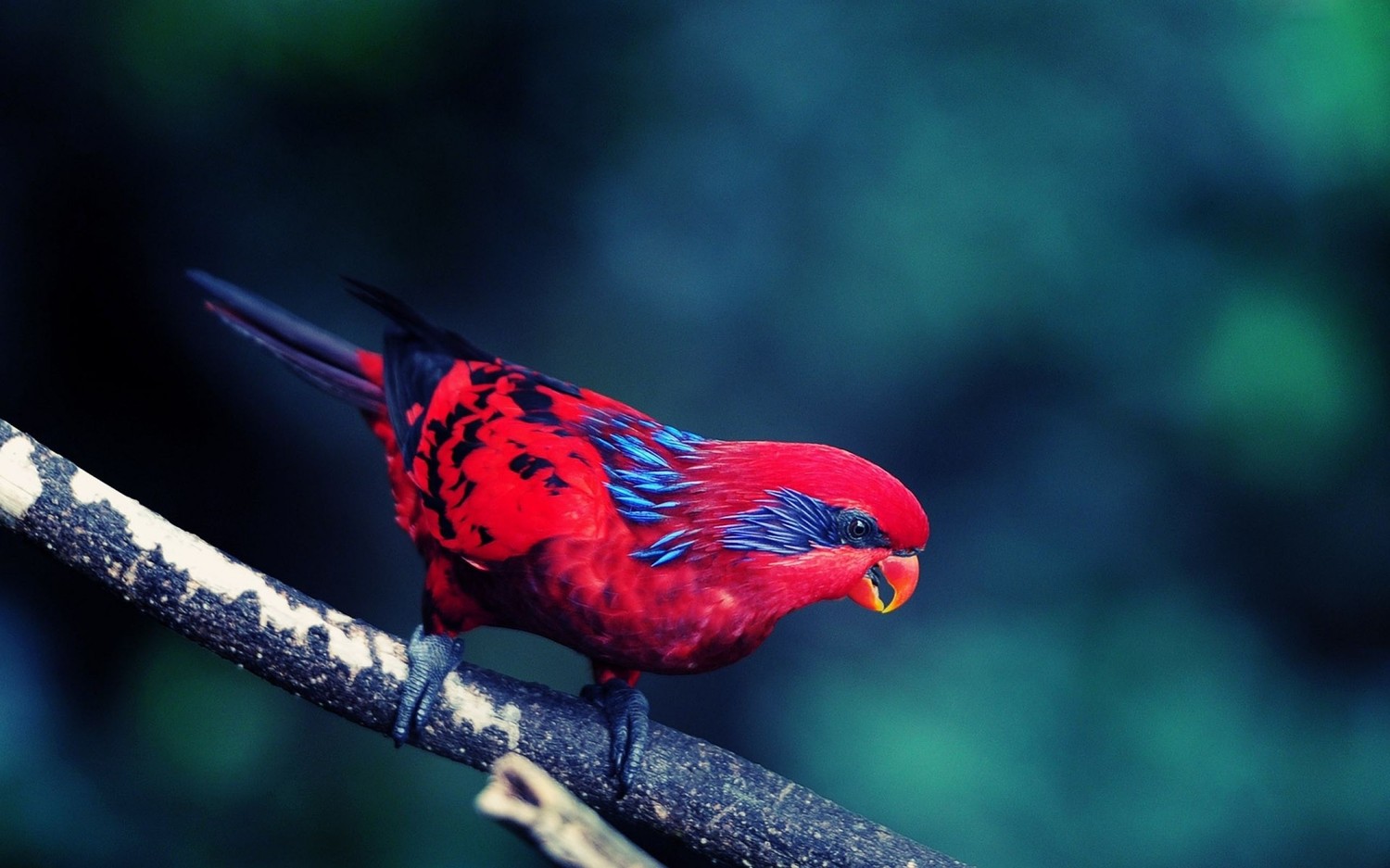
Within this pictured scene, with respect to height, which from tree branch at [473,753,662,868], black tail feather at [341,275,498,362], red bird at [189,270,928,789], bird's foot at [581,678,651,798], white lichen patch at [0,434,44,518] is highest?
black tail feather at [341,275,498,362]

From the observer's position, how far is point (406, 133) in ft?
6.55

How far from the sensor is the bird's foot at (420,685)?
1.32 metres

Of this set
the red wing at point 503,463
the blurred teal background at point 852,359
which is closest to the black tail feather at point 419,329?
the red wing at point 503,463

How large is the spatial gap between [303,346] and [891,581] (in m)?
1.00

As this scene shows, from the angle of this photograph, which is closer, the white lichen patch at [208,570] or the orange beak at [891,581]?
the white lichen patch at [208,570]

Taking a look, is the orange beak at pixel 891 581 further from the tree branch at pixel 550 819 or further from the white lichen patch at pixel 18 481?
the white lichen patch at pixel 18 481

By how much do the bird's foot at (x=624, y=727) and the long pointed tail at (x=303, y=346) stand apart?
61 centimetres

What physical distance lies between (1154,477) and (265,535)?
5.80 feet

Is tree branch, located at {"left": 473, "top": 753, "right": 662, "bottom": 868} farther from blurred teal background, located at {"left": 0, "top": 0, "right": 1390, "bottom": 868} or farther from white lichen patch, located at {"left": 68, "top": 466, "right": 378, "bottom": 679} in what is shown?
blurred teal background, located at {"left": 0, "top": 0, "right": 1390, "bottom": 868}

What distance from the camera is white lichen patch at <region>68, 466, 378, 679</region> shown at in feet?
4.10

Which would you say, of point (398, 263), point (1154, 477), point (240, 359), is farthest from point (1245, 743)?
point (240, 359)

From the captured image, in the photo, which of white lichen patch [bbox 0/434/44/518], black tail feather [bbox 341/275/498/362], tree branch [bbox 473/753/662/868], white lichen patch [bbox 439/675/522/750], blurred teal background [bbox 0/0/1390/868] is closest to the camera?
tree branch [bbox 473/753/662/868]

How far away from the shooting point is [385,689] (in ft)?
4.31

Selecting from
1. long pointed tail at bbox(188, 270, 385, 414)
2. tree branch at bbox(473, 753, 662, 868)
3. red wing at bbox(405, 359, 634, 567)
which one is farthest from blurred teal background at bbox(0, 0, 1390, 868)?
tree branch at bbox(473, 753, 662, 868)
